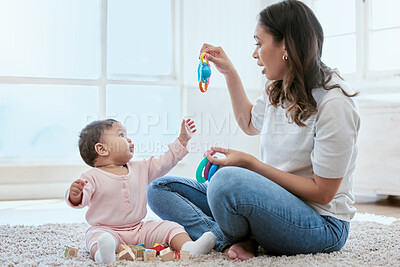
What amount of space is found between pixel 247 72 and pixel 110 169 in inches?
86.6

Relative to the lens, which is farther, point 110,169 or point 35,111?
point 35,111

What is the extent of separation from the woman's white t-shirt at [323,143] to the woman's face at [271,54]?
0.11m

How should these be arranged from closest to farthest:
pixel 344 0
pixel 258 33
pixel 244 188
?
pixel 244 188 < pixel 258 33 < pixel 344 0

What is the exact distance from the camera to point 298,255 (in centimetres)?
115

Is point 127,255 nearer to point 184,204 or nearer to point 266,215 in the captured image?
point 184,204

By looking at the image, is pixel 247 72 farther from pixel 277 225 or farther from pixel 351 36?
pixel 277 225

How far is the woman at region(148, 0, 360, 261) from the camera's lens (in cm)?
109

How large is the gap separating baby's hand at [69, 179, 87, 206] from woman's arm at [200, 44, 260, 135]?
59cm

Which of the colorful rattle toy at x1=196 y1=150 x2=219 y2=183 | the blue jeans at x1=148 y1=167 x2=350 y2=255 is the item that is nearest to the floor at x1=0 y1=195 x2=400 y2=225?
the colorful rattle toy at x1=196 y1=150 x2=219 y2=183

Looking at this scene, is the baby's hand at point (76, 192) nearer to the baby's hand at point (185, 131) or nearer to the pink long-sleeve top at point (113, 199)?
the pink long-sleeve top at point (113, 199)

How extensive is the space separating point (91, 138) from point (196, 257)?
1.65 feet

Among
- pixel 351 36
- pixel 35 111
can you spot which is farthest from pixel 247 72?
pixel 35 111

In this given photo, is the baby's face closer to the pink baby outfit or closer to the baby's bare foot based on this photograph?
the pink baby outfit

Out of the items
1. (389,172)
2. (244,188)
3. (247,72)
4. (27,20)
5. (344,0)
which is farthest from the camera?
(247,72)
